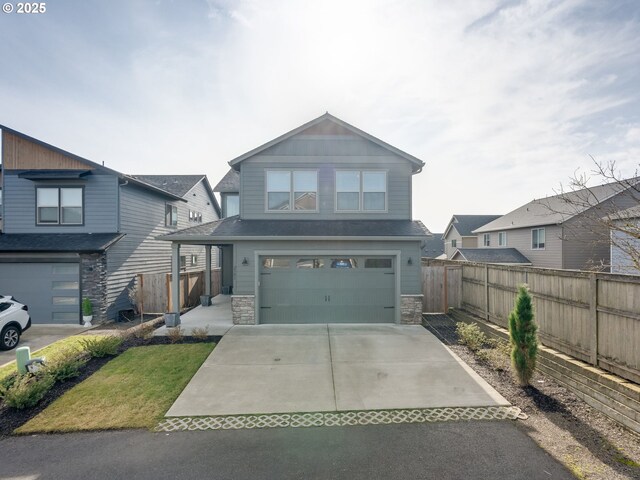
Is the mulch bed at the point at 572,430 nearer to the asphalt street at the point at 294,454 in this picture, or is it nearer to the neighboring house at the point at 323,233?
the asphalt street at the point at 294,454

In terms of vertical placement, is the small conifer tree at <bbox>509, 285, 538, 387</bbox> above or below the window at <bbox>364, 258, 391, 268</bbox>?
below

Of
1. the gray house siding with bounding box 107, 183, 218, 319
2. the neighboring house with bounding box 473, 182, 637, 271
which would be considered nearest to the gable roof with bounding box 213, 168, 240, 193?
the gray house siding with bounding box 107, 183, 218, 319

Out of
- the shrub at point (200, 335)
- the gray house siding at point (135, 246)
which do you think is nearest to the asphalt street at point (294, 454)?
the shrub at point (200, 335)

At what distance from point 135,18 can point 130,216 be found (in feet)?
24.9

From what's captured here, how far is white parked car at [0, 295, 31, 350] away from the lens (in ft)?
27.4

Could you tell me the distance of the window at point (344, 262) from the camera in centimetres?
1066

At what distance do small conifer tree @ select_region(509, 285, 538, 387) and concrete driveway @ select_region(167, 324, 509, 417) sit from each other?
734mm

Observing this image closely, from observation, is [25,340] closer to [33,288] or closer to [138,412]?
[33,288]

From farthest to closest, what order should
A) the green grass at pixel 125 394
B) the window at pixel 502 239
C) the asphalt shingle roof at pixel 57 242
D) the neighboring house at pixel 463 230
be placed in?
the neighboring house at pixel 463 230 < the window at pixel 502 239 < the asphalt shingle roof at pixel 57 242 < the green grass at pixel 125 394

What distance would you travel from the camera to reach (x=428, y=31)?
27.2ft

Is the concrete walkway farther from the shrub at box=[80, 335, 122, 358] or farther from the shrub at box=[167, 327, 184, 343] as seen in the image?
the shrub at box=[80, 335, 122, 358]

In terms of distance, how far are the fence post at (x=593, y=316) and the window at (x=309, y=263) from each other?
7150mm

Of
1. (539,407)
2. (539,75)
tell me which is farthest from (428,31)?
(539,407)

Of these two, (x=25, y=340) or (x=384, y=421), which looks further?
(x=25, y=340)
